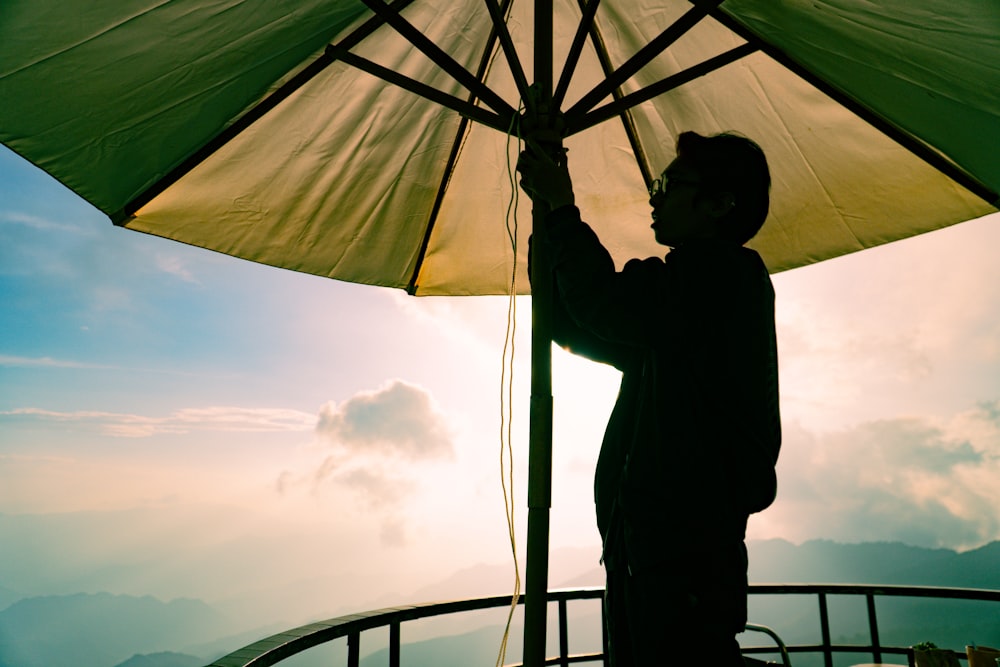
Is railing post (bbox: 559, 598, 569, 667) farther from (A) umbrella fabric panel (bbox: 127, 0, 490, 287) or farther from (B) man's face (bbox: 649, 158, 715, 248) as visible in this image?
(B) man's face (bbox: 649, 158, 715, 248)

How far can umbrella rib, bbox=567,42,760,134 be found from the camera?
1776mm

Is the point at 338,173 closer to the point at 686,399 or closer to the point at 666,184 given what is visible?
the point at 666,184

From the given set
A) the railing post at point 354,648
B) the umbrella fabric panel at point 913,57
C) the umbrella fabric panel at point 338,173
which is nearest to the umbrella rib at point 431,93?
the umbrella fabric panel at point 338,173

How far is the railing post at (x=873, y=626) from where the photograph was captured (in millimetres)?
3199

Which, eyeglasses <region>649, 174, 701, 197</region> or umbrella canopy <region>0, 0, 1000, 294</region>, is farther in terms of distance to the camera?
umbrella canopy <region>0, 0, 1000, 294</region>

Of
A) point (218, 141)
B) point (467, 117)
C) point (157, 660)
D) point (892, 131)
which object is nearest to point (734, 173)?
point (467, 117)

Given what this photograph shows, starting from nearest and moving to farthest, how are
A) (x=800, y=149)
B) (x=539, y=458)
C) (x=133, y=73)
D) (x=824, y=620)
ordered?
(x=539, y=458) < (x=133, y=73) < (x=800, y=149) < (x=824, y=620)

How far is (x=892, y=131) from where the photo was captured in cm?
227

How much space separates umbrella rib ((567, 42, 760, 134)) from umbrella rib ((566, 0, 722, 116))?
0.13 feet

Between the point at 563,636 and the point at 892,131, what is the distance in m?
2.58

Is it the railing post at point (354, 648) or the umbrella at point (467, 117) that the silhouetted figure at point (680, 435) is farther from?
the railing post at point (354, 648)

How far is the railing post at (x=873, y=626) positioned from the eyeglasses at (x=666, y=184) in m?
2.82

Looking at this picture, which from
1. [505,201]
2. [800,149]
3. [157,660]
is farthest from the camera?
[157,660]

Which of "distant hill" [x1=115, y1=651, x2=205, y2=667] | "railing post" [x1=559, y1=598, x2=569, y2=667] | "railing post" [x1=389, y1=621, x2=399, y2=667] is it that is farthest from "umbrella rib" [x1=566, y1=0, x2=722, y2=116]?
"distant hill" [x1=115, y1=651, x2=205, y2=667]
